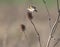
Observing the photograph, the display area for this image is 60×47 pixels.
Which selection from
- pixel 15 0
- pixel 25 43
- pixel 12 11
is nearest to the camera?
pixel 25 43

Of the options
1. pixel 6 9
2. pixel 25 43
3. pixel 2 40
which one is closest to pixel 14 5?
pixel 6 9

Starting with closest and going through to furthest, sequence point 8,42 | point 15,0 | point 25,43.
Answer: point 25,43, point 8,42, point 15,0

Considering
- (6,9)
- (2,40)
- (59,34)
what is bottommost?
(6,9)

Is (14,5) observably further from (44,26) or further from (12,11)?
(44,26)

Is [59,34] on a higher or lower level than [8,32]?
higher

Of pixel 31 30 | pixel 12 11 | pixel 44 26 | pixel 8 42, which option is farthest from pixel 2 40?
pixel 12 11

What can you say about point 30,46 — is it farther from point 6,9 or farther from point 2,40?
point 6,9

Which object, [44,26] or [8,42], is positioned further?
[44,26]
